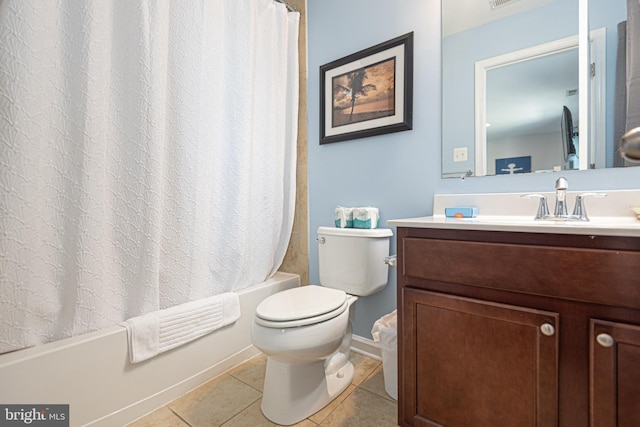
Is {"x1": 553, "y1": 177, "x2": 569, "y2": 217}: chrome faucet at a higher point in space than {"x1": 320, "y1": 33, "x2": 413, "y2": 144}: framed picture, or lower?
lower

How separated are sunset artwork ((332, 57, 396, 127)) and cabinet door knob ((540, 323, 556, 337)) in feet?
3.70

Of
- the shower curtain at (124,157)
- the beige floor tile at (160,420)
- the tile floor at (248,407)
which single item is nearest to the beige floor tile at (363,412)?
the tile floor at (248,407)

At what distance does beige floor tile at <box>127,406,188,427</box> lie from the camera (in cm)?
113

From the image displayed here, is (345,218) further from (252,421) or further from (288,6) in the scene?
(288,6)

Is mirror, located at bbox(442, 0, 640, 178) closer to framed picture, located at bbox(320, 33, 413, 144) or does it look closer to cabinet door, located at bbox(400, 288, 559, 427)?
framed picture, located at bbox(320, 33, 413, 144)

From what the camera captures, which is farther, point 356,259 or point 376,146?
point 376,146

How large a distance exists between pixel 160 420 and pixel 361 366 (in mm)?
933

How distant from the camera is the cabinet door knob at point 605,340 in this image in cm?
67

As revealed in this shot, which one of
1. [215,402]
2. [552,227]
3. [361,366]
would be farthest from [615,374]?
[215,402]

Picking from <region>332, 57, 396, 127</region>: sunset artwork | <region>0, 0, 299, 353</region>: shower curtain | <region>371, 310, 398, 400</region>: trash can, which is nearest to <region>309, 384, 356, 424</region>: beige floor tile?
<region>371, 310, 398, 400</region>: trash can

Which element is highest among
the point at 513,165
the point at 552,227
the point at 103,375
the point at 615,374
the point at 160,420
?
the point at 513,165

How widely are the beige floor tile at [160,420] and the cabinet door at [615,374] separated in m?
1.32

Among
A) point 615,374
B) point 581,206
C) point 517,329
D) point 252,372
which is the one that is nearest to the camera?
point 615,374

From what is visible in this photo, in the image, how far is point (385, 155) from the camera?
5.08ft
